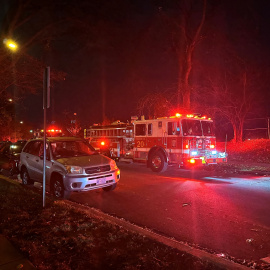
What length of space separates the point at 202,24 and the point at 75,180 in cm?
1577

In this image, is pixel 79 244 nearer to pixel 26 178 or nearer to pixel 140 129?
pixel 26 178

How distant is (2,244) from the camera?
4.22 meters

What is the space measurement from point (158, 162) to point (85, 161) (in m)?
5.44

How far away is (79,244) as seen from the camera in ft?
13.9

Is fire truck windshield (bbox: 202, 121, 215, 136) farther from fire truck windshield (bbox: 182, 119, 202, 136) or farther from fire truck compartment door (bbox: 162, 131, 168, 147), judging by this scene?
fire truck compartment door (bbox: 162, 131, 168, 147)

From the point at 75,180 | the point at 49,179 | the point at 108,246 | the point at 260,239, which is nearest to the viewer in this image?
the point at 108,246

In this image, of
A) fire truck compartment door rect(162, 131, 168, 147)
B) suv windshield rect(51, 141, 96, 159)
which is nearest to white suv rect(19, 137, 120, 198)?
suv windshield rect(51, 141, 96, 159)

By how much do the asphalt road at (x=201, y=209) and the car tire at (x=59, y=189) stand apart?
1.56ft

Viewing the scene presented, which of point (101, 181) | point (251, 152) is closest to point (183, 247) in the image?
point (101, 181)

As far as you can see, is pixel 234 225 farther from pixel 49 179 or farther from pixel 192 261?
pixel 49 179

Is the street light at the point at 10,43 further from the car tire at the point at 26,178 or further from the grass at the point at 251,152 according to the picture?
the grass at the point at 251,152

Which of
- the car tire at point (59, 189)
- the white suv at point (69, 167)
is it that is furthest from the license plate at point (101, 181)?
the car tire at point (59, 189)

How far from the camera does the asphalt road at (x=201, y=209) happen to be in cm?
466

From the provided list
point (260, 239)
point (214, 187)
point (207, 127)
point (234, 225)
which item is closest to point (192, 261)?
point (260, 239)
